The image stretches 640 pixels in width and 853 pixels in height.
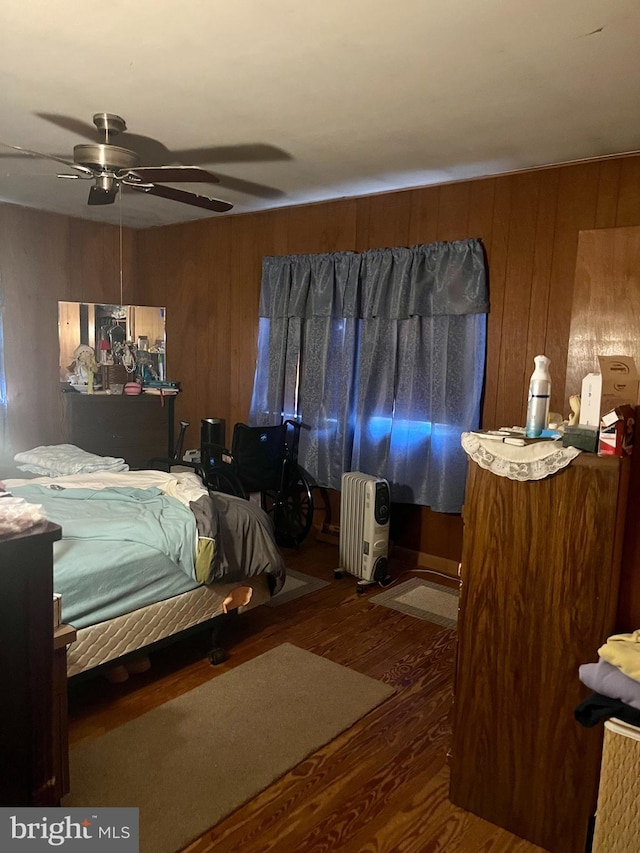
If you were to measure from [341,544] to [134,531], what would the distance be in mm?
1733

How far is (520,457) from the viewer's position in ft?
6.06

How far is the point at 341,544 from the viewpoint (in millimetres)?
4102

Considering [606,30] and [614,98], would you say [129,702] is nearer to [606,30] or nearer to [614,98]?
[606,30]

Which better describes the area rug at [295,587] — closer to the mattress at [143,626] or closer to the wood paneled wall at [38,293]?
the mattress at [143,626]

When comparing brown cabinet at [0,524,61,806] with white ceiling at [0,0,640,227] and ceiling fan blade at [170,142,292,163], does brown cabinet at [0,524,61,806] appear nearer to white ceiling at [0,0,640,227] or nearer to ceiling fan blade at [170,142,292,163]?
white ceiling at [0,0,640,227]

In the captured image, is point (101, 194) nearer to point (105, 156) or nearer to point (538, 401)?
point (105, 156)

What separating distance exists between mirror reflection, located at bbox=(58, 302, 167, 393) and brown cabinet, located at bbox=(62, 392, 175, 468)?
163 millimetres

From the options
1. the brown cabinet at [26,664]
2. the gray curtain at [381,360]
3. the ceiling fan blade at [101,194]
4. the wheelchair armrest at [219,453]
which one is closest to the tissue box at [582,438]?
the brown cabinet at [26,664]

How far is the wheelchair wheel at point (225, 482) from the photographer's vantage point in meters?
4.23

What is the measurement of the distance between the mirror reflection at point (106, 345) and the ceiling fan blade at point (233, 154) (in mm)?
1992

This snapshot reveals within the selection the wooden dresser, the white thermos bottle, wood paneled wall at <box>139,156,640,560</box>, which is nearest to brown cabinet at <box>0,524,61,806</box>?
the wooden dresser

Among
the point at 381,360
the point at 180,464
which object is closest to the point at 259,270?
the point at 381,360

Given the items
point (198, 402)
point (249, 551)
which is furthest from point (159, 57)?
point (198, 402)

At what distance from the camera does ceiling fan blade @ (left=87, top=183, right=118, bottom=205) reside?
2881mm
